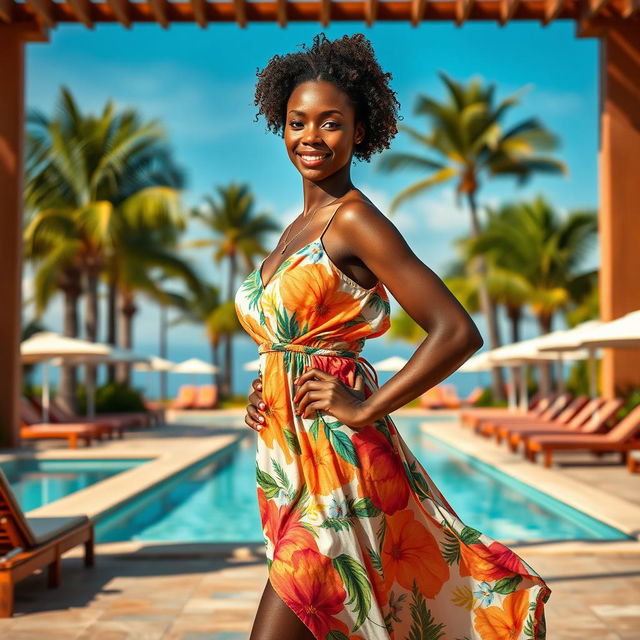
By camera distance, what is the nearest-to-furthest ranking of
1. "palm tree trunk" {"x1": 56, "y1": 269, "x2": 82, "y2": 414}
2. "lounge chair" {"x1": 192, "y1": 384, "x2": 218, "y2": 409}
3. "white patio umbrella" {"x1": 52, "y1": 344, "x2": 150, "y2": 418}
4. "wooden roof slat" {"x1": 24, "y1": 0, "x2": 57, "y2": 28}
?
"wooden roof slat" {"x1": 24, "y1": 0, "x2": 57, "y2": 28}
"white patio umbrella" {"x1": 52, "y1": 344, "x2": 150, "y2": 418}
"palm tree trunk" {"x1": 56, "y1": 269, "x2": 82, "y2": 414}
"lounge chair" {"x1": 192, "y1": 384, "x2": 218, "y2": 409}

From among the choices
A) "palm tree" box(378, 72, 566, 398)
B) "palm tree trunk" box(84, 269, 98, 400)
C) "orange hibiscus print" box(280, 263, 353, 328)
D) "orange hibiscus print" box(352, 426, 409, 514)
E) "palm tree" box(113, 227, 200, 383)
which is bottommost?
"orange hibiscus print" box(352, 426, 409, 514)

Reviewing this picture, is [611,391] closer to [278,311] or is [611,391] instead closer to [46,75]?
[278,311]

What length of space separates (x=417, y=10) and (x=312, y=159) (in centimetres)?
1164

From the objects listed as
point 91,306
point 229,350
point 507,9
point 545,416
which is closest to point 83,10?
point 507,9

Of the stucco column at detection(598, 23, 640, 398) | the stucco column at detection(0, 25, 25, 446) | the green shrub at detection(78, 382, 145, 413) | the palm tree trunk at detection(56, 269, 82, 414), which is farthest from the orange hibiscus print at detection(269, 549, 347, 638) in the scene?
the green shrub at detection(78, 382, 145, 413)

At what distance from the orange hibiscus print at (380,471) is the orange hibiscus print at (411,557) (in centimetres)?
4

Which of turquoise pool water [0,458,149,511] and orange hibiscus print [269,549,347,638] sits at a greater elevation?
orange hibiscus print [269,549,347,638]

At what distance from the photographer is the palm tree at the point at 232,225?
136 ft

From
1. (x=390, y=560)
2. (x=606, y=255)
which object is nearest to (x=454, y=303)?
(x=390, y=560)

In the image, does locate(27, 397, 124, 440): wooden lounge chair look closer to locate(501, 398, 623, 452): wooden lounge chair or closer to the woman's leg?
locate(501, 398, 623, 452): wooden lounge chair

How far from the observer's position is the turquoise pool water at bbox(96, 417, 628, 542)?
857 centimetres

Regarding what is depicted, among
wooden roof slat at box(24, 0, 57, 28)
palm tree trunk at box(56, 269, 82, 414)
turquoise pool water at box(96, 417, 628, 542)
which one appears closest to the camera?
turquoise pool water at box(96, 417, 628, 542)

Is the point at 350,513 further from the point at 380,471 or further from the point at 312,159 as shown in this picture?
the point at 312,159

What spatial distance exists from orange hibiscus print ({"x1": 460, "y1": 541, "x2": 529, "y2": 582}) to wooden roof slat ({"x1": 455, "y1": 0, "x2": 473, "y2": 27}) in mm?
11683
